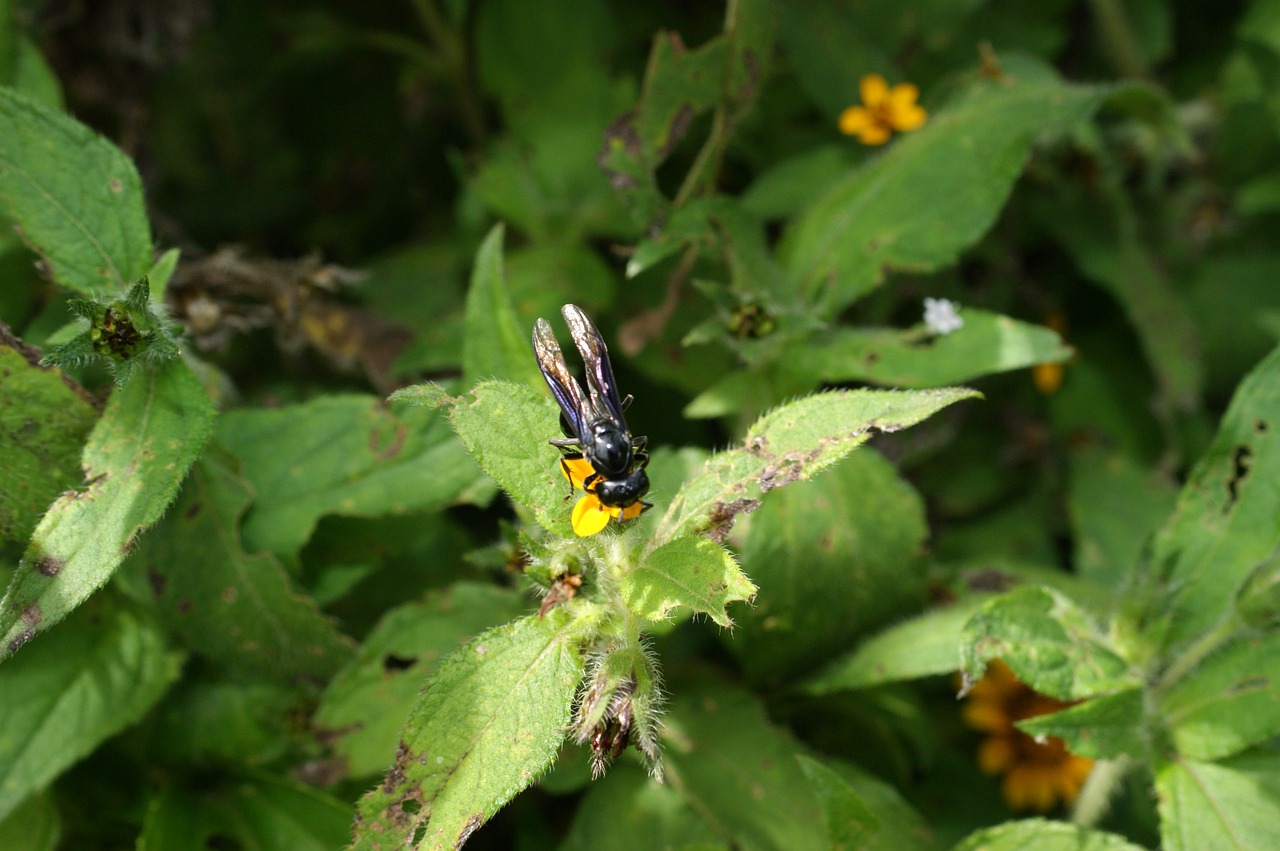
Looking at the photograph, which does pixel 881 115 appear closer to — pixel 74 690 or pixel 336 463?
pixel 336 463

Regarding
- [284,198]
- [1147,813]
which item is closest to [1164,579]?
[1147,813]

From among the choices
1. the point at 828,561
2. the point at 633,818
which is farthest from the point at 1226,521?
the point at 633,818

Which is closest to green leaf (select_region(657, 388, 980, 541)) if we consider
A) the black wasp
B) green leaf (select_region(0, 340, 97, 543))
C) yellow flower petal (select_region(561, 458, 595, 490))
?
the black wasp

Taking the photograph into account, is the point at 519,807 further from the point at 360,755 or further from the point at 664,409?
the point at 664,409

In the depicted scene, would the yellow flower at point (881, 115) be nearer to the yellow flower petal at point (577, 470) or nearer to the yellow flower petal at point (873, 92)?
the yellow flower petal at point (873, 92)

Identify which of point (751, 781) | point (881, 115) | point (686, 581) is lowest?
point (751, 781)

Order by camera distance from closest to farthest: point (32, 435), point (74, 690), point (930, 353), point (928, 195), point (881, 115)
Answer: point (32, 435) → point (74, 690) → point (930, 353) → point (928, 195) → point (881, 115)

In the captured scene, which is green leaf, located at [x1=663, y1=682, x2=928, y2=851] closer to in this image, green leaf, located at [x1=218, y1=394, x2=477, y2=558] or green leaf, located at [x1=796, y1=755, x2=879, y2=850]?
green leaf, located at [x1=796, y1=755, x2=879, y2=850]

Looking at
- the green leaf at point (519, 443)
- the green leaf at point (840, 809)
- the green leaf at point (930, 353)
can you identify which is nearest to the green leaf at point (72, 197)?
the green leaf at point (519, 443)
